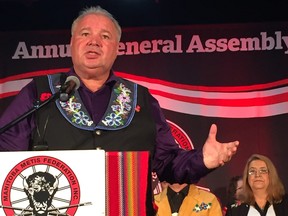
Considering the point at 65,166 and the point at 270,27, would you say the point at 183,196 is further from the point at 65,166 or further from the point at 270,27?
the point at 65,166

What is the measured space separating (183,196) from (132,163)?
344cm

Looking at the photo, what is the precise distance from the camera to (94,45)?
238 centimetres

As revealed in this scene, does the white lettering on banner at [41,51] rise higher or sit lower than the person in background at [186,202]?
higher

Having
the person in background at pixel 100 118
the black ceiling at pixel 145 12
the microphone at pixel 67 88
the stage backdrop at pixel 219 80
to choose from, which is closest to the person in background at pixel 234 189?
the stage backdrop at pixel 219 80

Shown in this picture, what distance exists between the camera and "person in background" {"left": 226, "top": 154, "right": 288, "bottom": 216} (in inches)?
203

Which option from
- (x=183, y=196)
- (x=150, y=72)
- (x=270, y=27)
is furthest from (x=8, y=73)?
(x=270, y=27)

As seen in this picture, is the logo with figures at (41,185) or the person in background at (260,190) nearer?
the logo with figures at (41,185)

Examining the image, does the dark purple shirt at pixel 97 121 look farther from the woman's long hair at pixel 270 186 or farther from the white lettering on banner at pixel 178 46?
the white lettering on banner at pixel 178 46

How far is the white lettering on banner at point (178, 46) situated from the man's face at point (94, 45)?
316 cm

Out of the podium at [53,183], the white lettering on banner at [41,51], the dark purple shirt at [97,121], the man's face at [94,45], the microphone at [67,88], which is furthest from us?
the white lettering on banner at [41,51]

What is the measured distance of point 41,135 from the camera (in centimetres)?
221

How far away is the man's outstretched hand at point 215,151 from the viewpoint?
204 centimetres

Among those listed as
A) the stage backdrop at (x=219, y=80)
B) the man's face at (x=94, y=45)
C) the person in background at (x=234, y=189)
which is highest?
the stage backdrop at (x=219, y=80)

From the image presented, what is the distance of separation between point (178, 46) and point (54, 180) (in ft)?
13.0
